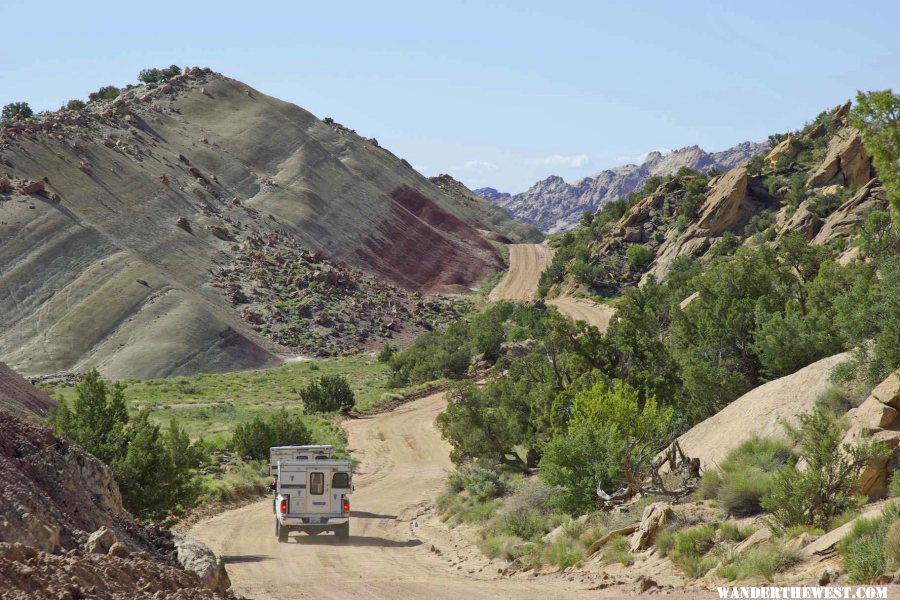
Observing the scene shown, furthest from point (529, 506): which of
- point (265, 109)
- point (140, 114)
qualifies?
point (265, 109)

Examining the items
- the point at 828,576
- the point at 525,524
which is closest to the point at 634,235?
Result: the point at 525,524

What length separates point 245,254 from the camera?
308 ft

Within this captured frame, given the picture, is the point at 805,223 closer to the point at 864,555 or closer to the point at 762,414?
the point at 762,414

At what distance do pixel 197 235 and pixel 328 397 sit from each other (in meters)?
42.0

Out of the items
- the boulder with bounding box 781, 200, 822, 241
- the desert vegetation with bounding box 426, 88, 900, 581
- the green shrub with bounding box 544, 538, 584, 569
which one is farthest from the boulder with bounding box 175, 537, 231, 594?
the boulder with bounding box 781, 200, 822, 241

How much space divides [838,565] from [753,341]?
1903 cm

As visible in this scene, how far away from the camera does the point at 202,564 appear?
15461 mm

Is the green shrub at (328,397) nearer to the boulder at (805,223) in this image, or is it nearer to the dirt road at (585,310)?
the dirt road at (585,310)

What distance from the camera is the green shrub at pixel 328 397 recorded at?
2189 inches

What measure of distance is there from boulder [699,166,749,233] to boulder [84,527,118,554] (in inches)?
2824

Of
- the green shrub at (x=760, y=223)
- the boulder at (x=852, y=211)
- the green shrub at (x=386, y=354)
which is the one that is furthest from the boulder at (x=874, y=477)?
the green shrub at (x=386, y=354)

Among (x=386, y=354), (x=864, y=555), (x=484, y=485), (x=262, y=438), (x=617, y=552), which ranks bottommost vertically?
(x=617, y=552)

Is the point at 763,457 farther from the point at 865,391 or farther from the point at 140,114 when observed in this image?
the point at 140,114

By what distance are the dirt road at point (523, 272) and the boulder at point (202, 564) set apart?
87.3 metres
